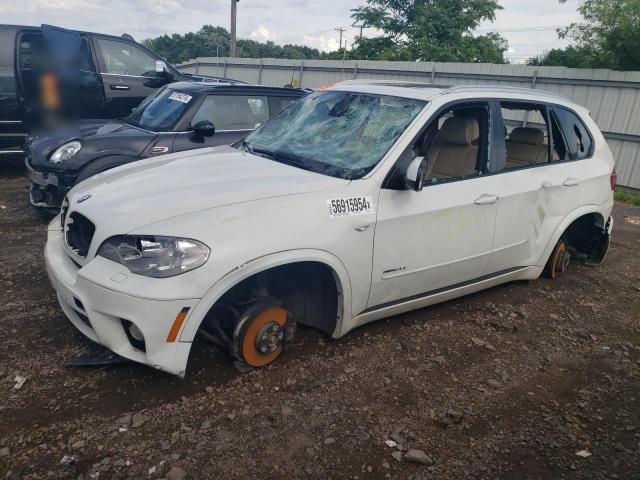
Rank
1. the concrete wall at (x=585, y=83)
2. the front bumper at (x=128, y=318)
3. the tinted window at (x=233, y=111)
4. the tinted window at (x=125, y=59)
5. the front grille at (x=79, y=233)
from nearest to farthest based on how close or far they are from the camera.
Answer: the front bumper at (x=128, y=318) → the front grille at (x=79, y=233) → the tinted window at (x=233, y=111) → the tinted window at (x=125, y=59) → the concrete wall at (x=585, y=83)

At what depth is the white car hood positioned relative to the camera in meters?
2.93

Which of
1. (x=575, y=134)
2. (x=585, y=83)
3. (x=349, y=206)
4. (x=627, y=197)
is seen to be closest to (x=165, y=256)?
(x=349, y=206)

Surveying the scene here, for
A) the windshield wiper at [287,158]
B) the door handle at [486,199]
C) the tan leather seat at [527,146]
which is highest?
the tan leather seat at [527,146]

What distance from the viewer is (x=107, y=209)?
9.97 ft

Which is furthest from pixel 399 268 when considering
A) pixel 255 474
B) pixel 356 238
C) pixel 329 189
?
pixel 255 474

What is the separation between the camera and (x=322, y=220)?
10.2ft

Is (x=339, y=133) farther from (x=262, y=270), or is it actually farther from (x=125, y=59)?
(x=125, y=59)

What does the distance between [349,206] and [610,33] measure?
13.6 metres

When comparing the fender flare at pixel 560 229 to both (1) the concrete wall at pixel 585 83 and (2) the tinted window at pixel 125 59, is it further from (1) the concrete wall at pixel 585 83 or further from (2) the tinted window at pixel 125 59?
(2) the tinted window at pixel 125 59

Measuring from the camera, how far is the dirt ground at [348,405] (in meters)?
2.54

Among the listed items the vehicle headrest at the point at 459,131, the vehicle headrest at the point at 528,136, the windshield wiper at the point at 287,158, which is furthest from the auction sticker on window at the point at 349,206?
the vehicle headrest at the point at 528,136

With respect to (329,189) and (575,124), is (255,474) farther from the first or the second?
(575,124)

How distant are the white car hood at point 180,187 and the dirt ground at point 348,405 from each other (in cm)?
95

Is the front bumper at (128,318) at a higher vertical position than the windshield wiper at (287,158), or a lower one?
lower
